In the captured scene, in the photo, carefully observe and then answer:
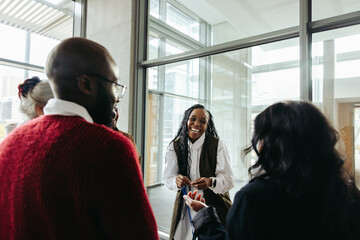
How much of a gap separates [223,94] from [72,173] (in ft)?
7.32

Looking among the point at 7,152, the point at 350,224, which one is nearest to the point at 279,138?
the point at 350,224

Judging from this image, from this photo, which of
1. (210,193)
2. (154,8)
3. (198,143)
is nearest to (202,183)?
(210,193)

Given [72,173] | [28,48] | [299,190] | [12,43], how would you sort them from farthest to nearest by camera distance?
[28,48] < [12,43] < [299,190] < [72,173]

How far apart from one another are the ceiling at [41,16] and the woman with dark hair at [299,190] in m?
3.56

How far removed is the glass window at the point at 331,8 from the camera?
182 centimetres

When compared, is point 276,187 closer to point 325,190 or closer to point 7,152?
point 325,190

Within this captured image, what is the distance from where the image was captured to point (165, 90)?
10.2 feet

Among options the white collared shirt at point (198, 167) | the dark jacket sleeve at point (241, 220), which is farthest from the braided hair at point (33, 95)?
the dark jacket sleeve at point (241, 220)

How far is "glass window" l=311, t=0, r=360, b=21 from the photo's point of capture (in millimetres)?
1817

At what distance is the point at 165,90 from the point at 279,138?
240 centimetres

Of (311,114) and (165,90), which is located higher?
(165,90)

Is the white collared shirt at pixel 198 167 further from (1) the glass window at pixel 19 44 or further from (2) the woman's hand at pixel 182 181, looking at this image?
(1) the glass window at pixel 19 44

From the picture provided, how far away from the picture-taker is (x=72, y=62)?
0.66m

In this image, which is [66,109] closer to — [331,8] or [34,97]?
[34,97]
